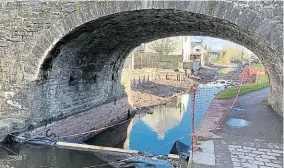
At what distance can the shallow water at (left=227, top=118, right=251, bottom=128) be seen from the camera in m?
9.73

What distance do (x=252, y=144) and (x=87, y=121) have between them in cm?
604

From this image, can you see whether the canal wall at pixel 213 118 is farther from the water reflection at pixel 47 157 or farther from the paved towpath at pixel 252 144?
the water reflection at pixel 47 157

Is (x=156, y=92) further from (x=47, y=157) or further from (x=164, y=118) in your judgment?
(x=47, y=157)

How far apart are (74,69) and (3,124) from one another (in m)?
2.92

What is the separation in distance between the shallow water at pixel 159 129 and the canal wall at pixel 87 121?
54 cm

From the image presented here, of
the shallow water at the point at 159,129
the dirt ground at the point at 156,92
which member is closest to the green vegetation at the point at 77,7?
the shallow water at the point at 159,129

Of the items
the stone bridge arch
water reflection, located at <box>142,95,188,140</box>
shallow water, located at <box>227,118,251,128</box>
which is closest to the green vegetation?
the stone bridge arch

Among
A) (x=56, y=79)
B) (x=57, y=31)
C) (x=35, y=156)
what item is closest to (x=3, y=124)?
(x=35, y=156)

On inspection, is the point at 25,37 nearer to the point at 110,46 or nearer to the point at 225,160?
the point at 110,46

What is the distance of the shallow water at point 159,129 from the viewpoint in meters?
11.7

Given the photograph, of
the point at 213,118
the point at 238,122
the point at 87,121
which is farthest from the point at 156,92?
the point at 238,122

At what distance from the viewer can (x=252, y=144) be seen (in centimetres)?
773

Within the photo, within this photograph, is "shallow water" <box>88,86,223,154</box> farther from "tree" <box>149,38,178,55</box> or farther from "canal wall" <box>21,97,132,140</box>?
"tree" <box>149,38,178,55</box>

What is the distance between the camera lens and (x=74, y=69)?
1038 centimetres
